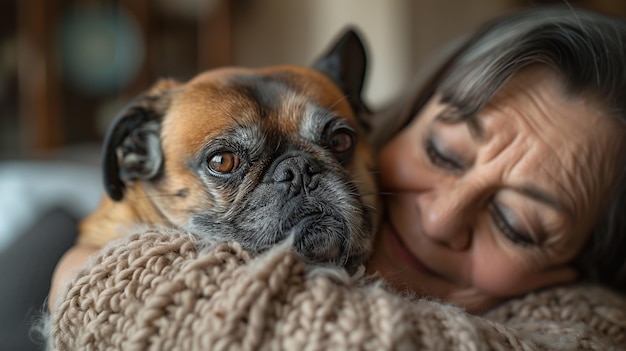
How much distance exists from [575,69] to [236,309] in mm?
880

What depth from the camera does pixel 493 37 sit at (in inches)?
52.1

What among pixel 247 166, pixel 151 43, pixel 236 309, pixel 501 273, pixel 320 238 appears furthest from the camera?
pixel 151 43

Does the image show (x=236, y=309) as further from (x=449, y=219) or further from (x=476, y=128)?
(x=476, y=128)

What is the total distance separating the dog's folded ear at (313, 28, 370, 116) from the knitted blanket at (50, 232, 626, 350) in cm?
67

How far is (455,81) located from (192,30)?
11.2ft

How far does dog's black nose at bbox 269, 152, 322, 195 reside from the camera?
936 mm

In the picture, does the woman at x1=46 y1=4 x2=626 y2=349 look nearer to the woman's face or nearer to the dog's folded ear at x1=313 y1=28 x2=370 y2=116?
the woman's face

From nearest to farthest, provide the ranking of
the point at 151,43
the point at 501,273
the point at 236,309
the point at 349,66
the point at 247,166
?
the point at 236,309 < the point at 247,166 < the point at 501,273 < the point at 349,66 < the point at 151,43

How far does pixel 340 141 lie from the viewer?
3.74 ft

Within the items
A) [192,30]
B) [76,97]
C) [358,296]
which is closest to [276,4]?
[192,30]

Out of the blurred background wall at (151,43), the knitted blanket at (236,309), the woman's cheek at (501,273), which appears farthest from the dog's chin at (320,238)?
the blurred background wall at (151,43)

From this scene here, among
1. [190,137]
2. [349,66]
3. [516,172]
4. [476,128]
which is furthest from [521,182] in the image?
[190,137]

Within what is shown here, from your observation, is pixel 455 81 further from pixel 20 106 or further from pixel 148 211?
pixel 20 106

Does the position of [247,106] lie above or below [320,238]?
above
